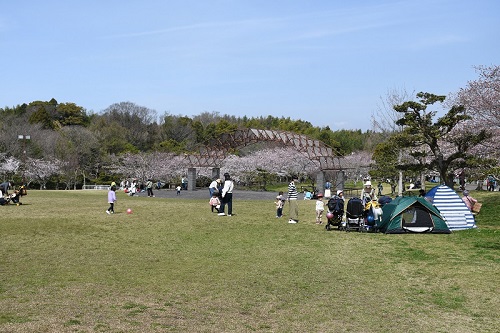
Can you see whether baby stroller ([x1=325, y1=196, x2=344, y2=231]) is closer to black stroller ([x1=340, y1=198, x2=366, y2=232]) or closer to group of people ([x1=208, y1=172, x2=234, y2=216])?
black stroller ([x1=340, y1=198, x2=366, y2=232])

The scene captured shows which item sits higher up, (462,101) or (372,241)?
(462,101)

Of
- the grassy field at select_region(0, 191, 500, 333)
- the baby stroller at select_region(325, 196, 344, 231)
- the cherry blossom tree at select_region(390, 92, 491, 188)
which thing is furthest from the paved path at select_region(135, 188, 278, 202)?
the grassy field at select_region(0, 191, 500, 333)

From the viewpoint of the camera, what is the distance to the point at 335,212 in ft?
51.8

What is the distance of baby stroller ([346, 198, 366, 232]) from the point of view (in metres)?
15.5

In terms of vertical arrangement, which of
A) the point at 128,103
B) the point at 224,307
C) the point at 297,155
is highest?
the point at 128,103

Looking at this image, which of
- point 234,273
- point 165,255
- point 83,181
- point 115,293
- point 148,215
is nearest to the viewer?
point 115,293

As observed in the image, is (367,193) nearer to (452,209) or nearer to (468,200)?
(452,209)

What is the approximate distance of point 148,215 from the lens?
20.3m

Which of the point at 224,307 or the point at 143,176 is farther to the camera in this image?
the point at 143,176

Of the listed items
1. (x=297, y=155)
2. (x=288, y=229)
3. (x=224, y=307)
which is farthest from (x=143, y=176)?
(x=224, y=307)

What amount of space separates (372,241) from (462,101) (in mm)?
16889

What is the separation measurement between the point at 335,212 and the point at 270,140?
32.6 m

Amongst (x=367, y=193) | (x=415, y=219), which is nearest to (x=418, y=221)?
(x=415, y=219)

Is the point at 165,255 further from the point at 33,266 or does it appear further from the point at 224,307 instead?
the point at 224,307
